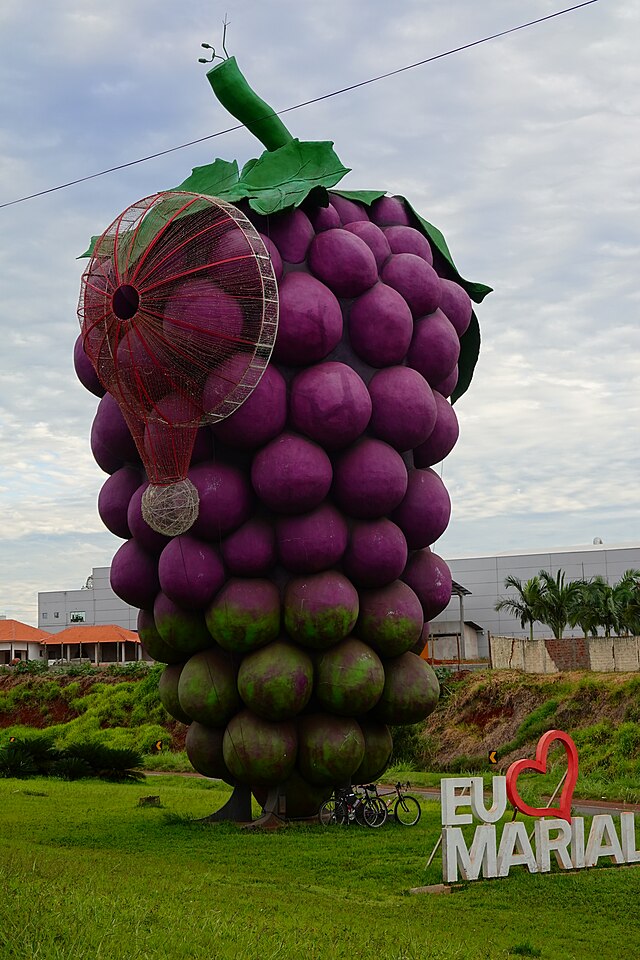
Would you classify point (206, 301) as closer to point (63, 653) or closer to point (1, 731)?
point (1, 731)

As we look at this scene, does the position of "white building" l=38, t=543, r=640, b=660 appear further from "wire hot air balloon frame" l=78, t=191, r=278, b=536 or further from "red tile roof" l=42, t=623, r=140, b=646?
"wire hot air balloon frame" l=78, t=191, r=278, b=536

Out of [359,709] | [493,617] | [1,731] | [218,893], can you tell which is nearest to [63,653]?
[1,731]

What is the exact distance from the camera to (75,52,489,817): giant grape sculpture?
18.4 metres

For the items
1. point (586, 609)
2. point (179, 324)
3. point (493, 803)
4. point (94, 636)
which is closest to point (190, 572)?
point (179, 324)

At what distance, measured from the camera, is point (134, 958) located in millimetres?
8156

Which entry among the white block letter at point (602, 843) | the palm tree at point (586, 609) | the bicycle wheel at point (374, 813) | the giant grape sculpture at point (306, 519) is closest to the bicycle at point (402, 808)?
the bicycle wheel at point (374, 813)

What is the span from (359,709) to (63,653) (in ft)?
170

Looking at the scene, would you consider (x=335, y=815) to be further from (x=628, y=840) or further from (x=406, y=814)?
(x=628, y=840)

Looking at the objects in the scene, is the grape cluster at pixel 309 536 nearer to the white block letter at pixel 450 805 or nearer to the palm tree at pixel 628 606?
the white block letter at pixel 450 805

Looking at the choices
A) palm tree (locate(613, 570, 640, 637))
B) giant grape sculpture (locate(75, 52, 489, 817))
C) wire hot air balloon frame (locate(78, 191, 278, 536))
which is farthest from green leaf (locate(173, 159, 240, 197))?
palm tree (locate(613, 570, 640, 637))

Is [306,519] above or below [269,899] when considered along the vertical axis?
above

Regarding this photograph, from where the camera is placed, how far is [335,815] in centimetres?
1952

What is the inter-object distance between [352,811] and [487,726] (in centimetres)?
1708

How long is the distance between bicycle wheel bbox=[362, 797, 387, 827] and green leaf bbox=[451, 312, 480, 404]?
27.4 ft
